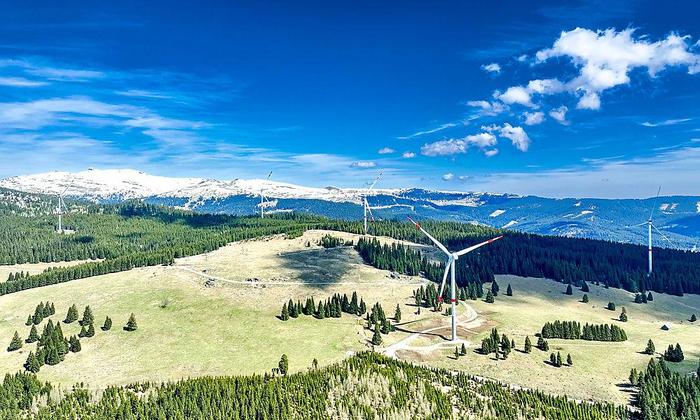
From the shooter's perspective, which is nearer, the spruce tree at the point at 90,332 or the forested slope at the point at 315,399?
the forested slope at the point at 315,399

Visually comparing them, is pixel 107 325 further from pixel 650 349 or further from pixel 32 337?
pixel 650 349

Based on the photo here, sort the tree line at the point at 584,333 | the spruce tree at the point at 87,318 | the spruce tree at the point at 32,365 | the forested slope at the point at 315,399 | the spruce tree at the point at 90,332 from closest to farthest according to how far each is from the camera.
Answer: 1. the forested slope at the point at 315,399
2. the spruce tree at the point at 32,365
3. the spruce tree at the point at 90,332
4. the tree line at the point at 584,333
5. the spruce tree at the point at 87,318

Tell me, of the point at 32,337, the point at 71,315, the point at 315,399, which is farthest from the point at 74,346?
the point at 315,399

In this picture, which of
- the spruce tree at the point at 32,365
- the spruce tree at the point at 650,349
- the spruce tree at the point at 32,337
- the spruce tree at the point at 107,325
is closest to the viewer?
the spruce tree at the point at 32,365

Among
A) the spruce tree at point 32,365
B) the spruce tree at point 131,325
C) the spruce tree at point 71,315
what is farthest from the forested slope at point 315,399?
the spruce tree at point 71,315

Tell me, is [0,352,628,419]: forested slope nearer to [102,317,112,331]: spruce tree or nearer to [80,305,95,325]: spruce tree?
[102,317,112,331]: spruce tree

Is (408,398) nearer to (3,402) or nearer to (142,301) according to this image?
(3,402)

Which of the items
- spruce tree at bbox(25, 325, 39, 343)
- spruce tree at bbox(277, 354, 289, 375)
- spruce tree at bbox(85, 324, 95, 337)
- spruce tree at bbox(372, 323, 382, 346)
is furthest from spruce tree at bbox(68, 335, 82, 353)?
spruce tree at bbox(372, 323, 382, 346)

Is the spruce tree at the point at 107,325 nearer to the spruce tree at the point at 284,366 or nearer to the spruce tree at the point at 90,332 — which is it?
the spruce tree at the point at 90,332

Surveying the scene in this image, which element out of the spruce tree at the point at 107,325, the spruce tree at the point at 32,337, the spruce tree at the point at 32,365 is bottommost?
the spruce tree at the point at 32,365

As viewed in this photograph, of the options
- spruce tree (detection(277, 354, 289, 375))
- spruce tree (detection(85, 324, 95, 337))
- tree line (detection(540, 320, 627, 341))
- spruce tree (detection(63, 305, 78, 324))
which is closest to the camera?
spruce tree (detection(277, 354, 289, 375))

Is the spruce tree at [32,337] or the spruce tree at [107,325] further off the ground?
the spruce tree at [107,325]
